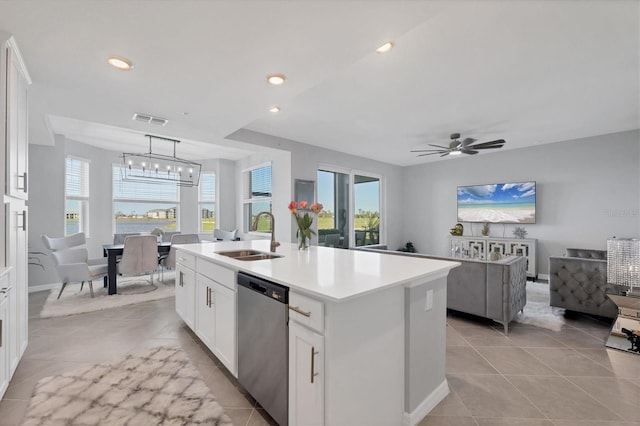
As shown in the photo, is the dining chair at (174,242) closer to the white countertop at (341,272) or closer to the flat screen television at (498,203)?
the white countertop at (341,272)

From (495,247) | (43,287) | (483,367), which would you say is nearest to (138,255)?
(43,287)

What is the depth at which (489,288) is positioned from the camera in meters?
3.03

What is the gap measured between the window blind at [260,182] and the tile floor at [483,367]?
3201 mm

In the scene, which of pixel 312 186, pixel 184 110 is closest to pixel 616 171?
pixel 312 186

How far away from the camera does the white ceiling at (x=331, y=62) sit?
173 centimetres

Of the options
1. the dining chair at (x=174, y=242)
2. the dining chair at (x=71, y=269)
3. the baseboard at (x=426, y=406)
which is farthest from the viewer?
the dining chair at (x=174, y=242)

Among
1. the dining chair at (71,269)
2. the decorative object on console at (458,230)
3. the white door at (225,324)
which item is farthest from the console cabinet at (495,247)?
the dining chair at (71,269)

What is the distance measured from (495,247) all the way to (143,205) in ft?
25.1

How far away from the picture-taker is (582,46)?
230 centimetres

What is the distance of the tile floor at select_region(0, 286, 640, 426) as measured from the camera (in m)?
1.80

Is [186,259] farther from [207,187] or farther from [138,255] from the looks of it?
[207,187]

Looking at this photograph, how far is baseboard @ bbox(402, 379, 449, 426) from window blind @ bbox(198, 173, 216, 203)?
21.1ft

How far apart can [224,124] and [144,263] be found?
2.60 metres

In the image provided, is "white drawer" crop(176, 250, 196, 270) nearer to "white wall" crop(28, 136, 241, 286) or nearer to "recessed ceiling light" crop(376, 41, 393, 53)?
"recessed ceiling light" crop(376, 41, 393, 53)
